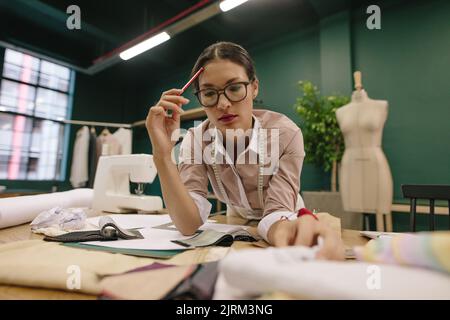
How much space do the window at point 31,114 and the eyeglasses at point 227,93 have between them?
416cm

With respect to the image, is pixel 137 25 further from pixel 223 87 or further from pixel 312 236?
pixel 312 236

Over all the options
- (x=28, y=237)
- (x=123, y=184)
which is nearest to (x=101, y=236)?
(x=28, y=237)

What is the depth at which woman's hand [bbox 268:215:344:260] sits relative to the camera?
35cm

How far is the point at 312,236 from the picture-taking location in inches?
16.3

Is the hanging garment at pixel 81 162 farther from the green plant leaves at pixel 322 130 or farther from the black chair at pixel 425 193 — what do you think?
the black chair at pixel 425 193

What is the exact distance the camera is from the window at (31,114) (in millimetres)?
4082

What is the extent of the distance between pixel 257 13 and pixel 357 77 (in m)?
1.75

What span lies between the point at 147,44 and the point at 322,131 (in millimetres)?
2387

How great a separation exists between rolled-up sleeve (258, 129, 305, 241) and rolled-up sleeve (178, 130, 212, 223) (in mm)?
231

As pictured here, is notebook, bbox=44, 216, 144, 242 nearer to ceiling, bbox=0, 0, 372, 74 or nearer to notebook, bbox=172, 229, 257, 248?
notebook, bbox=172, 229, 257, 248

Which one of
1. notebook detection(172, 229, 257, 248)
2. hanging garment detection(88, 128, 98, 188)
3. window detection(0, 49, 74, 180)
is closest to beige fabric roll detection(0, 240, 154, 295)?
notebook detection(172, 229, 257, 248)

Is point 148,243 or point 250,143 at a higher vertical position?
point 250,143

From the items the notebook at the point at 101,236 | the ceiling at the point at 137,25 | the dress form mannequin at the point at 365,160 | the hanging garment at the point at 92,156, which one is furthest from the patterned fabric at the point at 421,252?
the hanging garment at the point at 92,156
